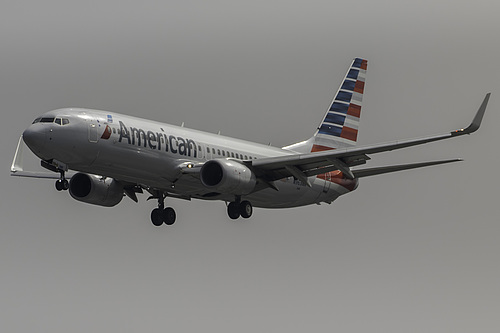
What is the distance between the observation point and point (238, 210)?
52031mm

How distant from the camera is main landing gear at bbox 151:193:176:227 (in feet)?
177

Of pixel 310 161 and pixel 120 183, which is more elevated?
pixel 310 161

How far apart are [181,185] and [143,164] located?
9.24ft

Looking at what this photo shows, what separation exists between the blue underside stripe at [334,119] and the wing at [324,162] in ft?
27.0

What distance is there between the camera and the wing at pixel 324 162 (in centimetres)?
4796

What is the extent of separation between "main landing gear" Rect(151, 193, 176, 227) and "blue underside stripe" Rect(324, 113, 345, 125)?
12.4 meters

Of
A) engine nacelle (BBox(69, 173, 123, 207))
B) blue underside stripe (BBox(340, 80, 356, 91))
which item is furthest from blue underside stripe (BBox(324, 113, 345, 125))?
engine nacelle (BBox(69, 173, 123, 207))

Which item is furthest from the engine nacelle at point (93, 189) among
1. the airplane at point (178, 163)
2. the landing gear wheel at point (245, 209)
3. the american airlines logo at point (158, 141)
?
the landing gear wheel at point (245, 209)

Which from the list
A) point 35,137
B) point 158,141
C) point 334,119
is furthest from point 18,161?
point 334,119

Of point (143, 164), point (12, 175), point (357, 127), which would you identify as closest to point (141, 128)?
point (143, 164)

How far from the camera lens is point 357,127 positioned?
62719 millimetres

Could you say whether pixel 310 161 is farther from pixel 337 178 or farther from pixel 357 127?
pixel 357 127

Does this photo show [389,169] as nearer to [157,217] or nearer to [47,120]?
[157,217]

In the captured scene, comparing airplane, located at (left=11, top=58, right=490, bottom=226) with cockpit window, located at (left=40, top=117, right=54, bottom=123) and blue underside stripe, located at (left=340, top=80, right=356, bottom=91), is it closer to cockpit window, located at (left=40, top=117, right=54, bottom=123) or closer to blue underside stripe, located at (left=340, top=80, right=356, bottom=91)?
cockpit window, located at (left=40, top=117, right=54, bottom=123)
